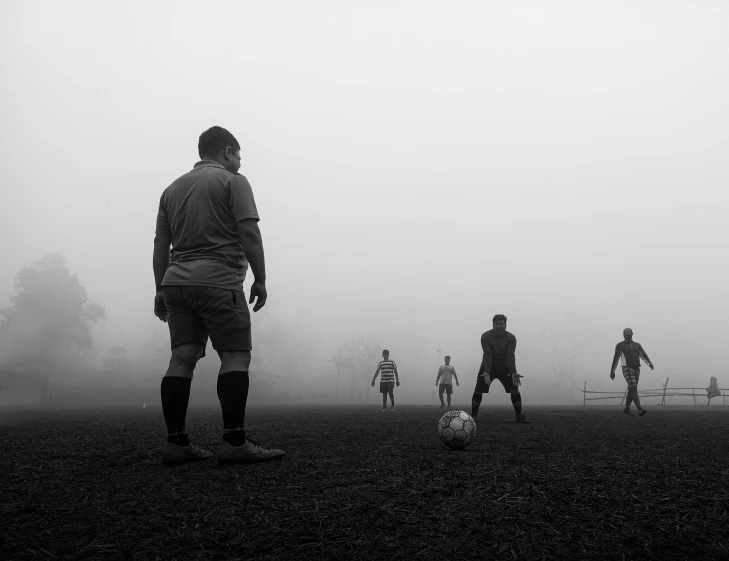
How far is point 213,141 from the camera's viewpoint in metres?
4.56

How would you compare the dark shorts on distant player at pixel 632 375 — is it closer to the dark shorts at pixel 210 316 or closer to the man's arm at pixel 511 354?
the man's arm at pixel 511 354

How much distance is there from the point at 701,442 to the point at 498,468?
383 cm

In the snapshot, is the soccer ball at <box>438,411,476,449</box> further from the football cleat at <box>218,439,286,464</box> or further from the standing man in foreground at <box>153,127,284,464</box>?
the football cleat at <box>218,439,286,464</box>

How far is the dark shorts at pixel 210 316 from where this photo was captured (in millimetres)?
3895

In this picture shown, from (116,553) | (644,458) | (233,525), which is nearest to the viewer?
(116,553)

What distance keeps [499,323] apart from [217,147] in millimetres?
7194

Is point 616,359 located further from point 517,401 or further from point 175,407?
point 175,407

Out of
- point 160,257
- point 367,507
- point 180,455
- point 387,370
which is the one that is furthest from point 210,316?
point 387,370

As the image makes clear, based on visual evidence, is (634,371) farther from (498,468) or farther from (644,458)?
(498,468)

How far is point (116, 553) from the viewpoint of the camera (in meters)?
1.83

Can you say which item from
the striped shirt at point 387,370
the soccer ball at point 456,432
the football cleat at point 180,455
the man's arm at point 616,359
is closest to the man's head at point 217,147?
the football cleat at point 180,455

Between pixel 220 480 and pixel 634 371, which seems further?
pixel 634 371

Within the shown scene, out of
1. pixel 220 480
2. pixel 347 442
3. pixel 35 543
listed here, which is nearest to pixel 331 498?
pixel 220 480

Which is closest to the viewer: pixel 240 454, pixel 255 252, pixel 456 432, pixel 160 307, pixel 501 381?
pixel 240 454
